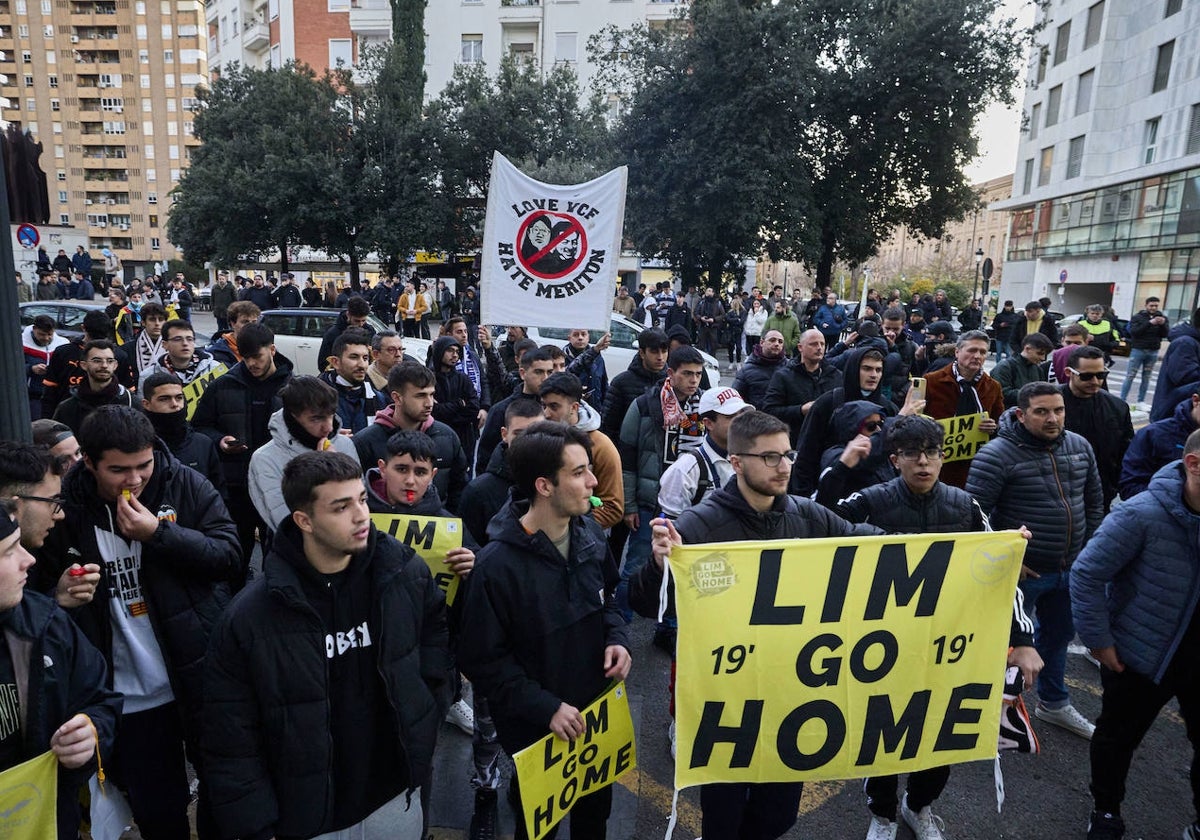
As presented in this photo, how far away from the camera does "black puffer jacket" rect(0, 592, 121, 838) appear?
6.97 feet

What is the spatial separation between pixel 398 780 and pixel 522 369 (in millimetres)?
3243

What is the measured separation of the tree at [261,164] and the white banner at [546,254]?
21.8 metres

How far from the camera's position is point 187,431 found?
4156 mm

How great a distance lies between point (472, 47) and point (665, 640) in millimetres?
45378

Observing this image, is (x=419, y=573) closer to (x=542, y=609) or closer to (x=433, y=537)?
(x=542, y=609)

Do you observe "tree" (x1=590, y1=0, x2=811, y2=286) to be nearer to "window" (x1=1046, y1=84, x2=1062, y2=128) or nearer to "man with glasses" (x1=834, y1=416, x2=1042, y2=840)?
"man with glasses" (x1=834, y1=416, x2=1042, y2=840)

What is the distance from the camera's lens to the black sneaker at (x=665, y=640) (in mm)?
5145

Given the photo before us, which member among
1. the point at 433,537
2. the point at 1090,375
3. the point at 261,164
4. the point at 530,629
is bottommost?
the point at 530,629

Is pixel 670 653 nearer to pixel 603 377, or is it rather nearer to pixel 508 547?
pixel 508 547

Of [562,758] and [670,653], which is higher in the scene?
[562,758]

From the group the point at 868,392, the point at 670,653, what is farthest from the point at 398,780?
the point at 868,392

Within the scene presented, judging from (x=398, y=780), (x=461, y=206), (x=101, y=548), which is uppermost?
(x=461, y=206)

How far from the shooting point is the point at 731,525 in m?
3.05

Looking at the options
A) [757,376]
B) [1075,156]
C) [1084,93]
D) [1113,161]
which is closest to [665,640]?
[757,376]
